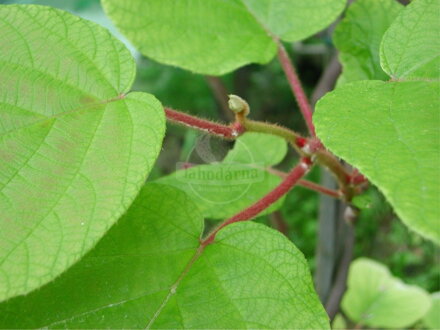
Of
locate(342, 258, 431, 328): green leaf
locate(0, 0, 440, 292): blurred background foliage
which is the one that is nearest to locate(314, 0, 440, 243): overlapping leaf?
locate(342, 258, 431, 328): green leaf

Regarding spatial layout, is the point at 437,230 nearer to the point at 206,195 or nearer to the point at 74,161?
the point at 74,161

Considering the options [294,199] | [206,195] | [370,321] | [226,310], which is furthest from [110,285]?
[294,199]

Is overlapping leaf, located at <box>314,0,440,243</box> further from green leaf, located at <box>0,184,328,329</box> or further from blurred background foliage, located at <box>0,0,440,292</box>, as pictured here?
blurred background foliage, located at <box>0,0,440,292</box>

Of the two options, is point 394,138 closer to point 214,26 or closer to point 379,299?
point 214,26

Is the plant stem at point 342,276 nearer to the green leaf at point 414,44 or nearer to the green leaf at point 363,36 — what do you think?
the green leaf at point 363,36

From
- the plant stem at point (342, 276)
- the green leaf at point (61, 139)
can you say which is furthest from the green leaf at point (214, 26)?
the plant stem at point (342, 276)

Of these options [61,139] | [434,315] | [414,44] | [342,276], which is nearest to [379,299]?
[434,315]

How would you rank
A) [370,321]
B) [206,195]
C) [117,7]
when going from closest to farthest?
[117,7]
[206,195]
[370,321]
